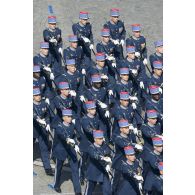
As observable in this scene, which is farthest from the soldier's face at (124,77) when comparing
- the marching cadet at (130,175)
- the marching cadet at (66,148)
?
the marching cadet at (130,175)

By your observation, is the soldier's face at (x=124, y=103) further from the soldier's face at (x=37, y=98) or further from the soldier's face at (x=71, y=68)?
the soldier's face at (x=37, y=98)

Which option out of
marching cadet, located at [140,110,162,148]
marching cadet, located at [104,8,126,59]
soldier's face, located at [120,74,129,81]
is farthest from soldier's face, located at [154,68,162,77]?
marching cadet, located at [140,110,162,148]

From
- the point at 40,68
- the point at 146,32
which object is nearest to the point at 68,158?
the point at 40,68

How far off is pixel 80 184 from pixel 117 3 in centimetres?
1220

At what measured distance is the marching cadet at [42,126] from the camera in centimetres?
2575

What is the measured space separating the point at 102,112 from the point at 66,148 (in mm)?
1892

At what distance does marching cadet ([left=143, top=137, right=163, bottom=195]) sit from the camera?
953 inches

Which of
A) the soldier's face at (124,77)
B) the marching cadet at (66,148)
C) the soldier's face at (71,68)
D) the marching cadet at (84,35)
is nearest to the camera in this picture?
the marching cadet at (66,148)

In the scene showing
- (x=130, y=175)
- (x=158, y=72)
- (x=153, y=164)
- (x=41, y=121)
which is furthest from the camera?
(x=158, y=72)

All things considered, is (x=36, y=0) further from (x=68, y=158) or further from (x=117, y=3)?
(x=68, y=158)

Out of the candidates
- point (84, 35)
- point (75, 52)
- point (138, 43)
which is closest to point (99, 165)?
point (75, 52)

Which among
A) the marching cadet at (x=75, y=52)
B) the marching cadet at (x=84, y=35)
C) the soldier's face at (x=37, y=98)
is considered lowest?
the soldier's face at (x=37, y=98)

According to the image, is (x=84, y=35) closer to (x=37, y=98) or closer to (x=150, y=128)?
(x=37, y=98)

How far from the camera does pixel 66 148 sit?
25.2 metres
